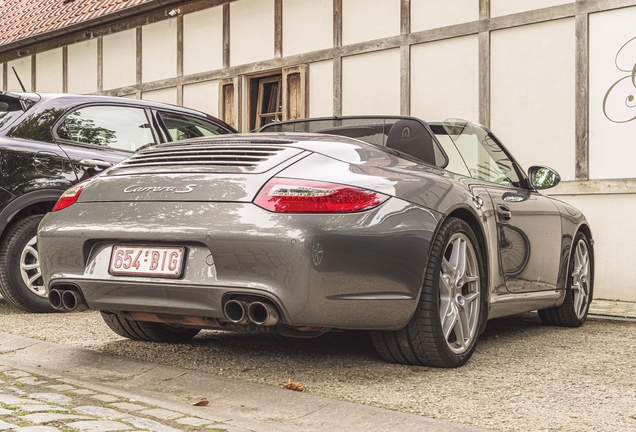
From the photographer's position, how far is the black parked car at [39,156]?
6316 millimetres

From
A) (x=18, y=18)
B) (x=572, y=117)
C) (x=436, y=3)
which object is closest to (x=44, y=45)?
(x=18, y=18)

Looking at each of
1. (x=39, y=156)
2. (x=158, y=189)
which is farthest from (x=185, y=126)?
(x=158, y=189)

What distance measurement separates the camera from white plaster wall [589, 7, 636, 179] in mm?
8953

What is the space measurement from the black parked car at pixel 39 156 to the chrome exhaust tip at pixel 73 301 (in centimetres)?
219

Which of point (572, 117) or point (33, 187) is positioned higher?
point (572, 117)

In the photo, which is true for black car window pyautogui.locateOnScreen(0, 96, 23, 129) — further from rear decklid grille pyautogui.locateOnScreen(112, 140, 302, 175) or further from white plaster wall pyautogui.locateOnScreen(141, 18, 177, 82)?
white plaster wall pyautogui.locateOnScreen(141, 18, 177, 82)

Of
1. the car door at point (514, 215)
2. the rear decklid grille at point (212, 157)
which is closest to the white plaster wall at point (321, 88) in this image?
the car door at point (514, 215)

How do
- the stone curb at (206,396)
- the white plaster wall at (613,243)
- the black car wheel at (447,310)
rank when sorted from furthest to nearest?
the white plaster wall at (613,243) → the black car wheel at (447,310) → the stone curb at (206,396)

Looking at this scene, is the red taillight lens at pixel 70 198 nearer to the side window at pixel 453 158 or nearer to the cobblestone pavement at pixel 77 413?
the cobblestone pavement at pixel 77 413

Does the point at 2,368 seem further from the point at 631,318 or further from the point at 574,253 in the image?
the point at 631,318

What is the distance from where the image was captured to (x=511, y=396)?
12.7ft

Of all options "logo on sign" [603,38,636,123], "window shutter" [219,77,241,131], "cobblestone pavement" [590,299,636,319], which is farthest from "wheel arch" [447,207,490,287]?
"window shutter" [219,77,241,131]

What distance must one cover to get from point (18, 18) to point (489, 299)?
18258mm

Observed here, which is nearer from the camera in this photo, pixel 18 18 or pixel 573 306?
pixel 573 306
